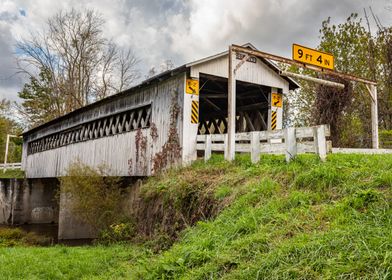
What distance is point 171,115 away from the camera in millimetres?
10102

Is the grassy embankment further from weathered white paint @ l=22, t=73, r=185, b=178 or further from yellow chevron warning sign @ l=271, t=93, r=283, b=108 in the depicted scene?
yellow chevron warning sign @ l=271, t=93, r=283, b=108

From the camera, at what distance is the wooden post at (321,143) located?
6.49m

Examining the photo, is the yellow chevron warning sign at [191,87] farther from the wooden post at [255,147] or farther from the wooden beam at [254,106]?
the wooden beam at [254,106]

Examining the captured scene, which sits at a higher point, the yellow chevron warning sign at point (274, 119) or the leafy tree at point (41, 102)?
the leafy tree at point (41, 102)

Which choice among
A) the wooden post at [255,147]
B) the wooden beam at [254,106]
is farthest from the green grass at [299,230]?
the wooden beam at [254,106]

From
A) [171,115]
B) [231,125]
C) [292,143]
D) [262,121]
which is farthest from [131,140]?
[292,143]

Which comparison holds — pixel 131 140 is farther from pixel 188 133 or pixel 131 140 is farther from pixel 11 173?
pixel 11 173

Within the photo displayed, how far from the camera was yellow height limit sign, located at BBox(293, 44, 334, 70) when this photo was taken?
8.22 meters

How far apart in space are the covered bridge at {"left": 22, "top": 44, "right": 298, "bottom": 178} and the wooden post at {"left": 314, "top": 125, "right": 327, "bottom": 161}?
3.92m

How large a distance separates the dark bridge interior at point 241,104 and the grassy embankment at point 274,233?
4428mm

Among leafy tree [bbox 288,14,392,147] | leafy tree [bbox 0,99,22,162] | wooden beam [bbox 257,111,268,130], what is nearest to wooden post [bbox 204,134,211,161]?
wooden beam [bbox 257,111,268,130]

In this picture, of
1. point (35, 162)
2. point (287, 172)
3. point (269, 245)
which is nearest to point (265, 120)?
point (287, 172)

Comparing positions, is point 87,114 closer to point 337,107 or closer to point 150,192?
point 150,192

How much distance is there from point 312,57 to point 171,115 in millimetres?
4010
